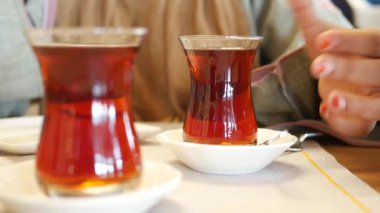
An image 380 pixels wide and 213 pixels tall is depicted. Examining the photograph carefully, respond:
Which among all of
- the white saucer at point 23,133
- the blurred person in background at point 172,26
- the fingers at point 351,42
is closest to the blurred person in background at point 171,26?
the blurred person in background at point 172,26

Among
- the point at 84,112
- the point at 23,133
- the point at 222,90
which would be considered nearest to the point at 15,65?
the point at 23,133

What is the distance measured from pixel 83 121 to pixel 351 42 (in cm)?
35

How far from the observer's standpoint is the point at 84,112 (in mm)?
417

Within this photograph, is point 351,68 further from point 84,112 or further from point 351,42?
point 84,112

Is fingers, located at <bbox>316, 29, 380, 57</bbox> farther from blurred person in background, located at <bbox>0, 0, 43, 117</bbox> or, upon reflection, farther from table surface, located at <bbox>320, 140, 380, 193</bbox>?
blurred person in background, located at <bbox>0, 0, 43, 117</bbox>

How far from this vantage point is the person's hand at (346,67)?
2.00 feet

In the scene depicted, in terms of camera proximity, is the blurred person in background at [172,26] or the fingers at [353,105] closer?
the fingers at [353,105]

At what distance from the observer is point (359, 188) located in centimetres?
52

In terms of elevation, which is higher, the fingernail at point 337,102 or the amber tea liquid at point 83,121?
the amber tea liquid at point 83,121

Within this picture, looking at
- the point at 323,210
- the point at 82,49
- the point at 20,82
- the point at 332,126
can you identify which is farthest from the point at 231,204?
the point at 20,82

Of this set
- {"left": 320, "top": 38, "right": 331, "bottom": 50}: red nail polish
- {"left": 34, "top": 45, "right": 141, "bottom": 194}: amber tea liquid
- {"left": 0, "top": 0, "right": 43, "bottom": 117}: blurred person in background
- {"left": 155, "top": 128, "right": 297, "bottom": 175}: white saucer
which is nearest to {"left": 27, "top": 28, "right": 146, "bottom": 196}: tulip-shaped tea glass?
{"left": 34, "top": 45, "right": 141, "bottom": 194}: amber tea liquid

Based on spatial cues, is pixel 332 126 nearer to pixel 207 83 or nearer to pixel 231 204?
pixel 207 83

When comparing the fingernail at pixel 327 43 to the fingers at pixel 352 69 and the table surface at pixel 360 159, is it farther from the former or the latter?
the table surface at pixel 360 159

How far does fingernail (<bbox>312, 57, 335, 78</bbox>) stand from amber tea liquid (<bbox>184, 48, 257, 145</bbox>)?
0.23 ft
